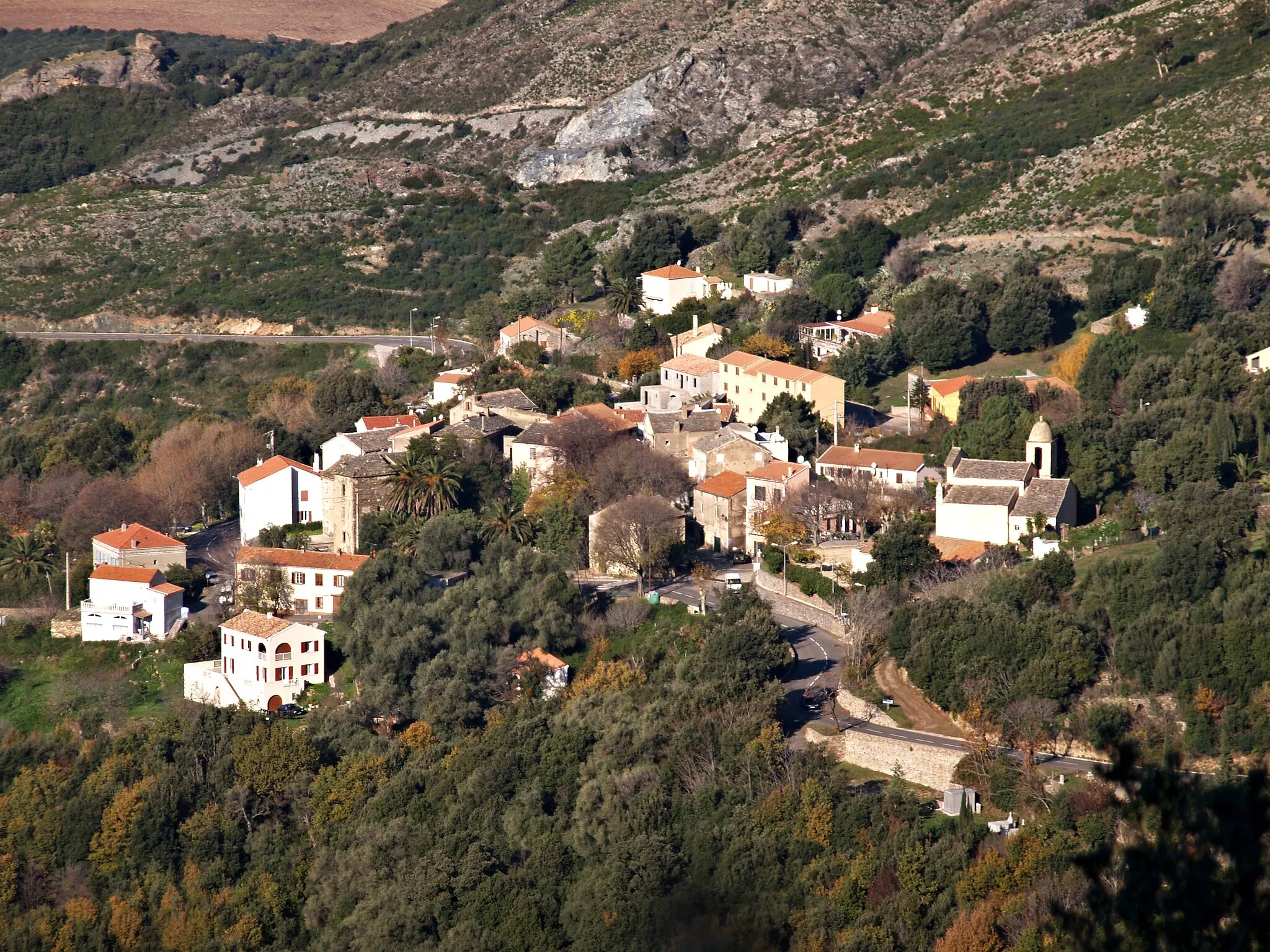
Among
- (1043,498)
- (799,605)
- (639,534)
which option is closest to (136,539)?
(639,534)

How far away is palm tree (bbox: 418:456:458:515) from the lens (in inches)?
1922

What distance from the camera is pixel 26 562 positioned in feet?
165

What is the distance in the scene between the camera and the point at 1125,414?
48.3m

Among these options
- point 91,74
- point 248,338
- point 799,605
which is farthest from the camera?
point 91,74

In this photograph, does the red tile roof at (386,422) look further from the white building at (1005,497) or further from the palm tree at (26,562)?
the white building at (1005,497)

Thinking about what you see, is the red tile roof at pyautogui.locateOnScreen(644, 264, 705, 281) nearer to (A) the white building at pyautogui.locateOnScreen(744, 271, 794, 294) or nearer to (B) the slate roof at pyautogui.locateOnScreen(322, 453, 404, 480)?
(A) the white building at pyautogui.locateOnScreen(744, 271, 794, 294)

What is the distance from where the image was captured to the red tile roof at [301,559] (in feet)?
153

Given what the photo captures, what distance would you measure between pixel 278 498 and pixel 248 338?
98.6 feet

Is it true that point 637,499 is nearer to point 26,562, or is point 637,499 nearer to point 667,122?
point 26,562

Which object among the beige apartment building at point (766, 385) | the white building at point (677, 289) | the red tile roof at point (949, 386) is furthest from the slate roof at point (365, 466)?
the white building at point (677, 289)

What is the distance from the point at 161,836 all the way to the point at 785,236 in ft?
139

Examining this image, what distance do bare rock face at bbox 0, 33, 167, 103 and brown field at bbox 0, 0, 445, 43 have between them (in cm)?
1443

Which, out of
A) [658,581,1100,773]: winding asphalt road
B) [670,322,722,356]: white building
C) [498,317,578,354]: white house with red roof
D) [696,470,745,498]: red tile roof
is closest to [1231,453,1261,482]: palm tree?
[658,581,1100,773]: winding asphalt road

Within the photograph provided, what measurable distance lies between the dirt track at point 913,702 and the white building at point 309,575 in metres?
14.6
